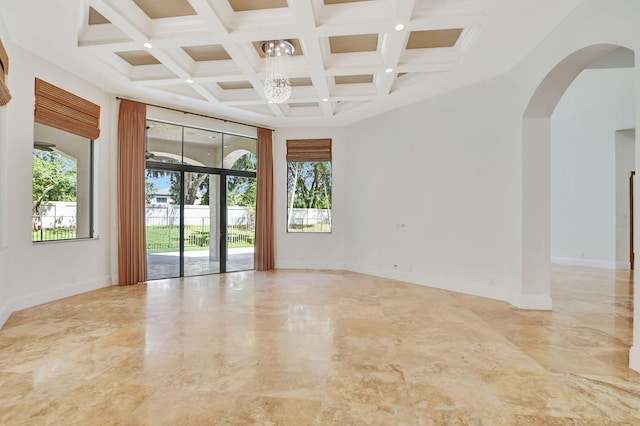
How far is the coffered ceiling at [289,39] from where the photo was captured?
3527mm

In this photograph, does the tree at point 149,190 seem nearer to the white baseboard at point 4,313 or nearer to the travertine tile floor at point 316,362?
the travertine tile floor at point 316,362

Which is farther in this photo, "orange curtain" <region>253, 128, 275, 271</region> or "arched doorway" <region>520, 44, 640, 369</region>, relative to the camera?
"orange curtain" <region>253, 128, 275, 271</region>

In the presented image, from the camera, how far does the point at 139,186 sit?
241 inches

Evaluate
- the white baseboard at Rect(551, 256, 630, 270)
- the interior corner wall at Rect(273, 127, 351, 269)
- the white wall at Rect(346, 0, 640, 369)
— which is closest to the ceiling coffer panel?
the white wall at Rect(346, 0, 640, 369)

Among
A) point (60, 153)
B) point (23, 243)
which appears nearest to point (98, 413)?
point (23, 243)

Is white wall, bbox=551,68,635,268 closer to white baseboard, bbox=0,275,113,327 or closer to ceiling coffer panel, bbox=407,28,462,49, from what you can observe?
ceiling coffer panel, bbox=407,28,462,49

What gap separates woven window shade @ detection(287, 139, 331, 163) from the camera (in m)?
7.83

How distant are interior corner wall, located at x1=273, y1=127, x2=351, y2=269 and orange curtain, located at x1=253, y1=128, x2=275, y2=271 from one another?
0.68 feet

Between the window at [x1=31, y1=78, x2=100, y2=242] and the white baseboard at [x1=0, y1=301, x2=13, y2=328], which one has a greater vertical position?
the window at [x1=31, y1=78, x2=100, y2=242]

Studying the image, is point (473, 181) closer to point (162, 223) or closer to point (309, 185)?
point (309, 185)

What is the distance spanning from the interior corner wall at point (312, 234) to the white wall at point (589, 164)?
6.06 metres

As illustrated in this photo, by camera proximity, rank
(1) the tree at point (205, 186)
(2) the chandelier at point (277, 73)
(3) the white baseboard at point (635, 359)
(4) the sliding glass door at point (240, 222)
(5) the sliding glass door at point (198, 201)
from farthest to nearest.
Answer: (4) the sliding glass door at point (240, 222) → (1) the tree at point (205, 186) → (5) the sliding glass door at point (198, 201) → (2) the chandelier at point (277, 73) → (3) the white baseboard at point (635, 359)

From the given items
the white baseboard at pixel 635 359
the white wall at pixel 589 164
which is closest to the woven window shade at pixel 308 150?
the white baseboard at pixel 635 359

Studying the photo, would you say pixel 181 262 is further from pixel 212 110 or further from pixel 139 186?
pixel 212 110
